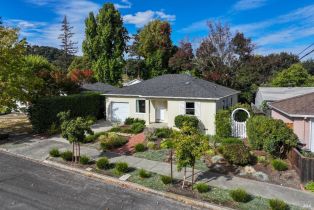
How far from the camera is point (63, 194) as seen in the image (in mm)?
10148

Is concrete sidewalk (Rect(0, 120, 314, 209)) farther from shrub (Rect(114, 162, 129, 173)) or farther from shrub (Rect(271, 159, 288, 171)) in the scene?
shrub (Rect(271, 159, 288, 171))

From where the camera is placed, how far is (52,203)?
30.7ft

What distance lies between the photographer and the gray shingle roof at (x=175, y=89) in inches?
798

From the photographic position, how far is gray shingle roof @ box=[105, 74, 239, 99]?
66.5ft

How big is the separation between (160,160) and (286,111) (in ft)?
28.2

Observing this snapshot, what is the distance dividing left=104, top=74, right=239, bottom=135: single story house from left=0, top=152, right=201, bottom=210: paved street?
419 inches

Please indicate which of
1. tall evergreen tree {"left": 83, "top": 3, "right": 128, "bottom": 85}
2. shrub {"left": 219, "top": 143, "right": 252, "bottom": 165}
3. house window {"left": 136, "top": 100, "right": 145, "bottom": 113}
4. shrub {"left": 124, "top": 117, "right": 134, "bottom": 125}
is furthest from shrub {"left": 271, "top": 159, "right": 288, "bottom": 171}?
tall evergreen tree {"left": 83, "top": 3, "right": 128, "bottom": 85}

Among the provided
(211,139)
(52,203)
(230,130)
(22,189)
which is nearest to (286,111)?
(230,130)

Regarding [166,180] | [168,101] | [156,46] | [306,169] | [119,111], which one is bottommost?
[166,180]

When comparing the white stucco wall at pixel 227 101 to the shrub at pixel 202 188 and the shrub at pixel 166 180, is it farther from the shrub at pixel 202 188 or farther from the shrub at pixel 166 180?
the shrub at pixel 202 188

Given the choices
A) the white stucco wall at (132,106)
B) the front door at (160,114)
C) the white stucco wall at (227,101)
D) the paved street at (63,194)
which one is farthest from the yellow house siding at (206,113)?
the paved street at (63,194)

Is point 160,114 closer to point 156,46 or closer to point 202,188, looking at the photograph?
point 202,188

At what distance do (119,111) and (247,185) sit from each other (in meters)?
16.0

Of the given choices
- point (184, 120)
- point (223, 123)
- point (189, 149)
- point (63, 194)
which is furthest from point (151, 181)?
point (223, 123)
